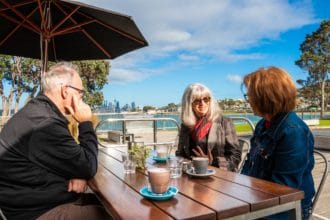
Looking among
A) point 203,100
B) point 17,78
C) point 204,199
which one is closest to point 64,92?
point 204,199

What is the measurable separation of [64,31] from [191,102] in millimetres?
1694

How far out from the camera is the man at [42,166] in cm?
162

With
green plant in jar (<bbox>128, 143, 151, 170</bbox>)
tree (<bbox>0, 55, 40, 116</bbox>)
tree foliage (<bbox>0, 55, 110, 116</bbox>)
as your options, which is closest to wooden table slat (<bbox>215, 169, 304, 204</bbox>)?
green plant in jar (<bbox>128, 143, 151, 170</bbox>)

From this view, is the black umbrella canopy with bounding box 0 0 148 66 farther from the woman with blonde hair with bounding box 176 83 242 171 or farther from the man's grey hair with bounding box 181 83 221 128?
the woman with blonde hair with bounding box 176 83 242 171

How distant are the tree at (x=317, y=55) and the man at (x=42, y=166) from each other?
35141 mm

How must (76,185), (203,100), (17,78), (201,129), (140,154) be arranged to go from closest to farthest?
(76,185) < (140,154) < (201,129) < (203,100) < (17,78)

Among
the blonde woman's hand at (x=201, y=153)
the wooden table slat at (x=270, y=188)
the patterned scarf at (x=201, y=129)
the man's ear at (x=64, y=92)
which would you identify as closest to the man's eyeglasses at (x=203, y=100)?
the patterned scarf at (x=201, y=129)

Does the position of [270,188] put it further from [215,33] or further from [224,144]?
[215,33]

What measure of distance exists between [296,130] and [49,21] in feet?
9.35

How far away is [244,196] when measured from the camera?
1391 mm

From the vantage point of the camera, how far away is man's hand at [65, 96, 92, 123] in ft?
6.16

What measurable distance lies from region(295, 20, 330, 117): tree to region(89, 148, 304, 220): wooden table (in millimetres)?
34842

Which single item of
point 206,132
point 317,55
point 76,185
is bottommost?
point 76,185

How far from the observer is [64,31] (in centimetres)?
348
